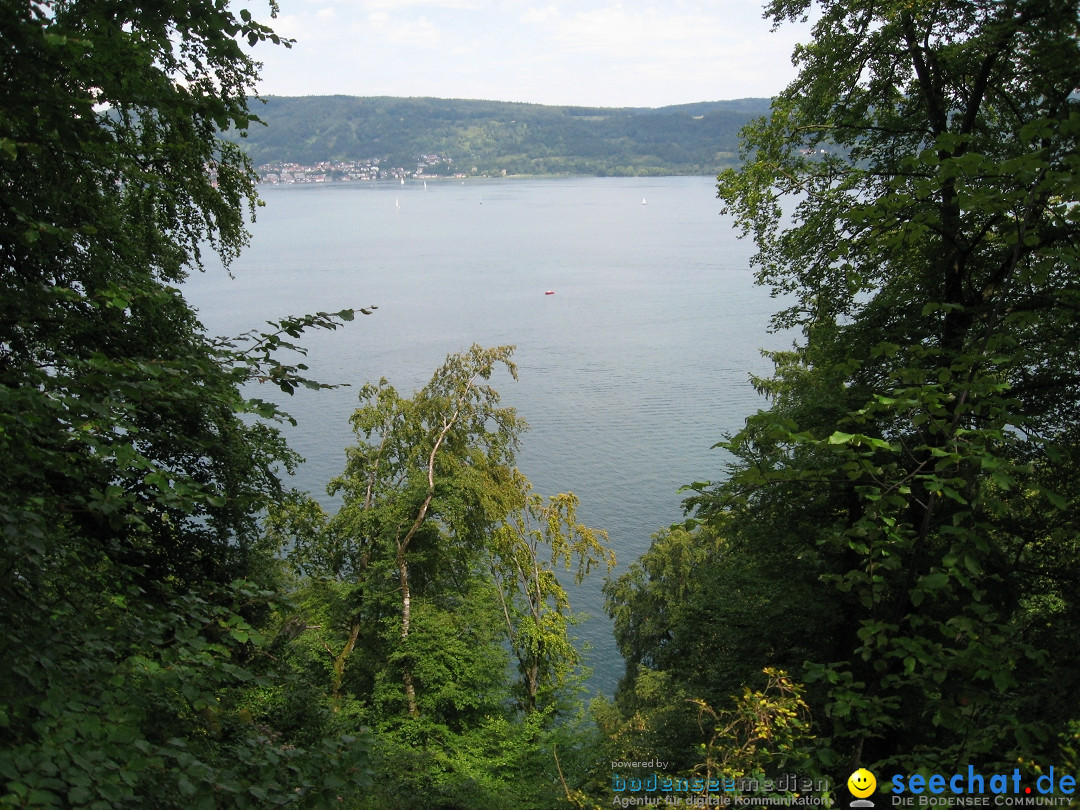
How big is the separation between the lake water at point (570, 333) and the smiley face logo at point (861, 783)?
21254mm

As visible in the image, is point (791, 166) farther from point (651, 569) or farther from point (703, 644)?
point (651, 569)

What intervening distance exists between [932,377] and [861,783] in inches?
107

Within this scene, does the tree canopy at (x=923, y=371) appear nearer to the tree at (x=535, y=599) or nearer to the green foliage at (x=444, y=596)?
the green foliage at (x=444, y=596)

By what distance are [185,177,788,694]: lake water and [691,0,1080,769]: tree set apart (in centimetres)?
1773

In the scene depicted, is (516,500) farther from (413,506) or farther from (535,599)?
(535,599)

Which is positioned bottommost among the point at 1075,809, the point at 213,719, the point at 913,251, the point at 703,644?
the point at 703,644

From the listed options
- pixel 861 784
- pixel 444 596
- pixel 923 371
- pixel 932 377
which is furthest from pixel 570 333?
pixel 861 784

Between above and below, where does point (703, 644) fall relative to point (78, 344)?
below

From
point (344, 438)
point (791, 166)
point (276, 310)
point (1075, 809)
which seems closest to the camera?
point (1075, 809)

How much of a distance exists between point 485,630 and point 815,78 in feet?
40.9

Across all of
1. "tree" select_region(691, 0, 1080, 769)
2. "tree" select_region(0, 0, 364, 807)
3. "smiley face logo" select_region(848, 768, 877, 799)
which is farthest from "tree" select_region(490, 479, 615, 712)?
"smiley face logo" select_region(848, 768, 877, 799)

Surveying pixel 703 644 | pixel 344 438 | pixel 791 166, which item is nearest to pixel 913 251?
pixel 791 166

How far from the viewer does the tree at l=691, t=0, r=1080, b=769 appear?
3.21m

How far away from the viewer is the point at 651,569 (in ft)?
72.0
